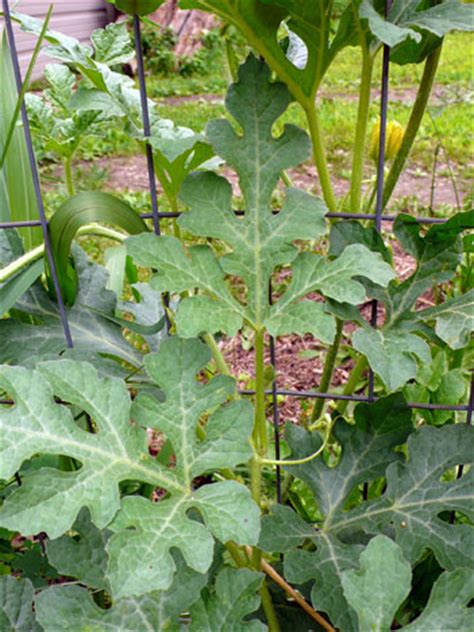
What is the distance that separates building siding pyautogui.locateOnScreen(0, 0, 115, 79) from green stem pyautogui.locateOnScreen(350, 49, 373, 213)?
4.54m

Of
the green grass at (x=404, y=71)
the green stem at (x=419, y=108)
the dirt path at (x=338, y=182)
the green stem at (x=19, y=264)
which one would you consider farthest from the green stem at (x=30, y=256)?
the green grass at (x=404, y=71)

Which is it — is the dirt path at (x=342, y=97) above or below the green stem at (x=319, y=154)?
below

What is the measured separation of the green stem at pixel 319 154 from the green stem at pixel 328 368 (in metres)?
0.19

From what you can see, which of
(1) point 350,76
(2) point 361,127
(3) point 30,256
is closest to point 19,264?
(3) point 30,256

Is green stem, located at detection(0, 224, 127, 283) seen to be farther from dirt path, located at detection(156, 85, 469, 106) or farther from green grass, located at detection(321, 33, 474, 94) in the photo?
green grass, located at detection(321, 33, 474, 94)

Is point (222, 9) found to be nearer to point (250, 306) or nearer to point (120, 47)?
point (120, 47)

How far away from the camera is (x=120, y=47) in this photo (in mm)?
1006

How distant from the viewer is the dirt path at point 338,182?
3348 mm

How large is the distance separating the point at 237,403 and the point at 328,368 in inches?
10.6

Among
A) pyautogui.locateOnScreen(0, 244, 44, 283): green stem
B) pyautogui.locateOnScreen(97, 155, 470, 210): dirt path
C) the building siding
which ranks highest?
the building siding

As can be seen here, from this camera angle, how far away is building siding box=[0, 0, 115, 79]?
5582 millimetres

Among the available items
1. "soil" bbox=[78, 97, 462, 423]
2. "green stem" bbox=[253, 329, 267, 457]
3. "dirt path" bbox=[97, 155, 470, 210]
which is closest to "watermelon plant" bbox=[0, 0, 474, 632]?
"green stem" bbox=[253, 329, 267, 457]

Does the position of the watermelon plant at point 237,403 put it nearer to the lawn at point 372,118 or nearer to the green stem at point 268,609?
the green stem at point 268,609

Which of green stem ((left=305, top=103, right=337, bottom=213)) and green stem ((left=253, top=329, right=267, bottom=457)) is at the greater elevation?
green stem ((left=305, top=103, right=337, bottom=213))
